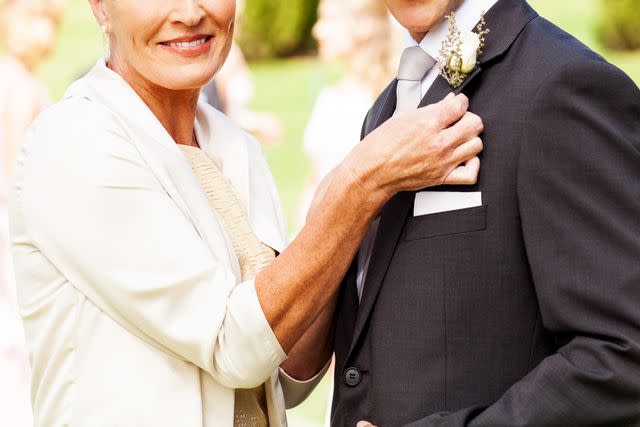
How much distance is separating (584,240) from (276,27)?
17227mm

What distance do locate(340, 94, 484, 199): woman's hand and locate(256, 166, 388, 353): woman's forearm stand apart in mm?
70

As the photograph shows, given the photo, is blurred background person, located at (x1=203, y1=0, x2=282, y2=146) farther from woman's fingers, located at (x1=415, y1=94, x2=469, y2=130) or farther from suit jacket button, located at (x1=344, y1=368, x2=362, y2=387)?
woman's fingers, located at (x1=415, y1=94, x2=469, y2=130)

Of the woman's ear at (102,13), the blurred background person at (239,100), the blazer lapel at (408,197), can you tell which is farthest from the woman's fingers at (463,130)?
the blurred background person at (239,100)

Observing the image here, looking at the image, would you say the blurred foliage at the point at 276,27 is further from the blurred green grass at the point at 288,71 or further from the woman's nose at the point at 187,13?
the woman's nose at the point at 187,13

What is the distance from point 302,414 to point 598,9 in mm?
10596

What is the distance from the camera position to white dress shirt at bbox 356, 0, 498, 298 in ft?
8.31

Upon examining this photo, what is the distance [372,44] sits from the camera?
7.66m

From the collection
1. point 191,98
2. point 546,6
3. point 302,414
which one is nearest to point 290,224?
point 302,414

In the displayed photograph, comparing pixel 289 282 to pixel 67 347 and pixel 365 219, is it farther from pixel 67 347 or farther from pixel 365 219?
pixel 67 347

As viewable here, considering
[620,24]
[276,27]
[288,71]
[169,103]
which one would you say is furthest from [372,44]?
[288,71]

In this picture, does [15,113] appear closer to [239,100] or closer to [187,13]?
[239,100]

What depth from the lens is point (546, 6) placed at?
60.7ft

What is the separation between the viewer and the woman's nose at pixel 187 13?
2.77m

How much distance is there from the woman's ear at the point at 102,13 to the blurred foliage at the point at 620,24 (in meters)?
13.2
